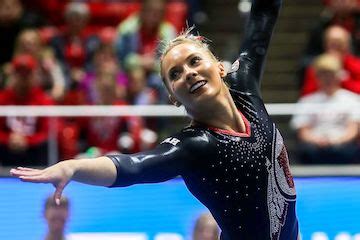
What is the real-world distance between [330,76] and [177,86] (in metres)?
3.68

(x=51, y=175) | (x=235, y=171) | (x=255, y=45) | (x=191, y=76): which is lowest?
(x=51, y=175)

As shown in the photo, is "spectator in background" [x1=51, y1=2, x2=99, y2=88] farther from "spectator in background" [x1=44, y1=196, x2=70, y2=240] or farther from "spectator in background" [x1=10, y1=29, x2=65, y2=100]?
"spectator in background" [x1=44, y1=196, x2=70, y2=240]

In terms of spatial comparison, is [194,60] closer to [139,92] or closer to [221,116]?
[221,116]

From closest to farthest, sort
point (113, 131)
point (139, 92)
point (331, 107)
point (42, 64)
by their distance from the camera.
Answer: point (331, 107)
point (113, 131)
point (139, 92)
point (42, 64)

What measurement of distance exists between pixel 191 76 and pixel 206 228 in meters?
2.11

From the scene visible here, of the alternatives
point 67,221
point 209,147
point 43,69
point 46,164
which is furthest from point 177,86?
point 43,69

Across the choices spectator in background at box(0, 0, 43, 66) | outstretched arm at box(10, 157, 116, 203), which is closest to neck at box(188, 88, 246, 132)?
outstretched arm at box(10, 157, 116, 203)

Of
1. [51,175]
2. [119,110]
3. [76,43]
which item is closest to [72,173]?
[51,175]

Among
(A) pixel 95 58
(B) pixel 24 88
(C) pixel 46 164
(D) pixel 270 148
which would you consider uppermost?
(A) pixel 95 58

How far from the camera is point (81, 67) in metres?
8.73

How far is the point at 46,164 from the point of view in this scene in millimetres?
7184

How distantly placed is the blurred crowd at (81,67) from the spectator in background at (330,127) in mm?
1108

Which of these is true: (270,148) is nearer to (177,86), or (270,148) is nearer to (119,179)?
(177,86)

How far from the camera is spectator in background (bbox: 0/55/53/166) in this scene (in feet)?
23.7
